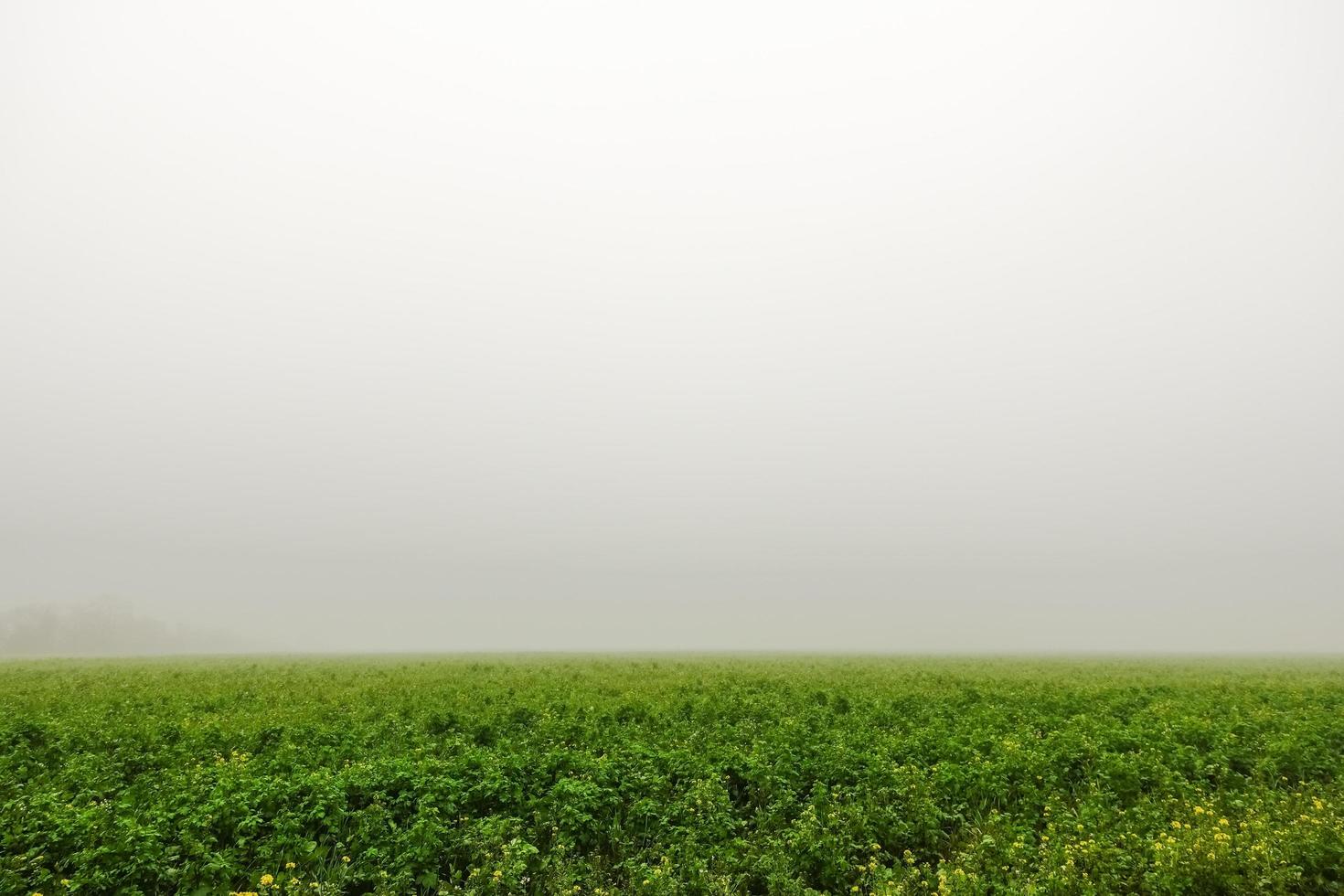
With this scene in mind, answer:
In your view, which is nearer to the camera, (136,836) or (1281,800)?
(136,836)

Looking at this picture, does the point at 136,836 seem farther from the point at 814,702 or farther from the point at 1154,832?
the point at 814,702

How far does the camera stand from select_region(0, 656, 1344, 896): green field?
8.69m

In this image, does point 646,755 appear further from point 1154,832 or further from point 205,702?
point 205,702

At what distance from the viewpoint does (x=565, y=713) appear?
58.6 ft

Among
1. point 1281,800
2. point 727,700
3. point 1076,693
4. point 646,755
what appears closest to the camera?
point 1281,800

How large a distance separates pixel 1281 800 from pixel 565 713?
16067 millimetres

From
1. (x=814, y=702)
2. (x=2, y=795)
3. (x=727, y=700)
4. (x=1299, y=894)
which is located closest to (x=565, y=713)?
(x=727, y=700)

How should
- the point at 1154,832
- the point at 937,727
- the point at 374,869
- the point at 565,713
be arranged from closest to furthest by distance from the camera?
1. the point at 374,869
2. the point at 1154,832
3. the point at 937,727
4. the point at 565,713

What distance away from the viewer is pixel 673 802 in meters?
11.1

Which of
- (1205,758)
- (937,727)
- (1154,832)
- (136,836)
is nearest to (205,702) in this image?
(136,836)

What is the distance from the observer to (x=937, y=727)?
15.5 m

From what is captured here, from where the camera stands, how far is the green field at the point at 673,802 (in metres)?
8.69

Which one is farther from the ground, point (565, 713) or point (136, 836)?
point (136, 836)

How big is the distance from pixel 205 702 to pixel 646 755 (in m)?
18.2
